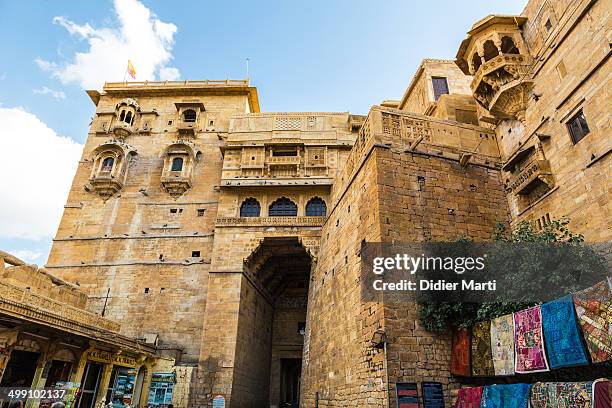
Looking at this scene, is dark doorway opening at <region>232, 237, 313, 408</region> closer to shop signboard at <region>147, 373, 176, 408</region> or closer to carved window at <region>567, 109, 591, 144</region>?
shop signboard at <region>147, 373, 176, 408</region>

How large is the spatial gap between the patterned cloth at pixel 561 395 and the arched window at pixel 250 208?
42.6 ft

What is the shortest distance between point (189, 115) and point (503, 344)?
19.6 m

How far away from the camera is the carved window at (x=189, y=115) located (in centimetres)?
2138

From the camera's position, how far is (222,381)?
13609 millimetres

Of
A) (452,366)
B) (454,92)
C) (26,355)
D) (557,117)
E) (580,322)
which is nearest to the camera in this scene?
(580,322)

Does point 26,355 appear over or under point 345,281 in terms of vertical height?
under

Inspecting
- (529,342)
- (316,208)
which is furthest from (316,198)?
(529,342)

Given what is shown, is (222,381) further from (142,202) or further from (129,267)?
(142,202)

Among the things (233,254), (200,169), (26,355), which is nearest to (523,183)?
(233,254)

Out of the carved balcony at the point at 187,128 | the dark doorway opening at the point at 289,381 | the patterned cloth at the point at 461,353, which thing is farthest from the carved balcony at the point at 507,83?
the dark doorway opening at the point at 289,381

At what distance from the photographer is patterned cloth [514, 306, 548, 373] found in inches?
241

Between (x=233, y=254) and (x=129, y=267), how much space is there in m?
5.31

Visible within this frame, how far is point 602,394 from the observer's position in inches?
183

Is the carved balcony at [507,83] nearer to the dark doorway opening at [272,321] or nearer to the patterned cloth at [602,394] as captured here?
the patterned cloth at [602,394]
